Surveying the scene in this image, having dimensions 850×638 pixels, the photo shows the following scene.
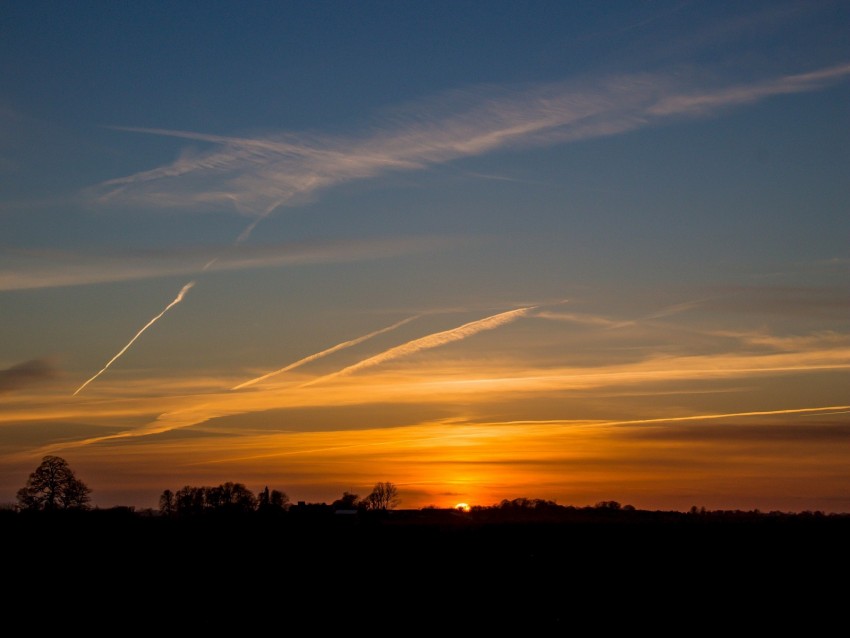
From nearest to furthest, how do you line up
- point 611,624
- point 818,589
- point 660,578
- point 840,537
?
point 611,624 → point 818,589 → point 660,578 → point 840,537

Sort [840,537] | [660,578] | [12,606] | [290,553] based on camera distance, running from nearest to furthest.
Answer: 1. [12,606]
2. [660,578]
3. [290,553]
4. [840,537]

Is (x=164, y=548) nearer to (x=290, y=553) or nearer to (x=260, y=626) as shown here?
(x=290, y=553)

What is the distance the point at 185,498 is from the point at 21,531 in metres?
89.3

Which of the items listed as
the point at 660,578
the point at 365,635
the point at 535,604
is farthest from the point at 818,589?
the point at 365,635

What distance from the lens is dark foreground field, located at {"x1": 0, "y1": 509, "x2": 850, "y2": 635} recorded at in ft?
84.0

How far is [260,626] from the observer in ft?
78.5

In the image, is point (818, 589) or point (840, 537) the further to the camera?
point (840, 537)

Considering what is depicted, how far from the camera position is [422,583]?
33688 mm

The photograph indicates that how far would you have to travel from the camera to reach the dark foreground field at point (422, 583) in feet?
84.0

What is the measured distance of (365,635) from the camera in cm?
2306

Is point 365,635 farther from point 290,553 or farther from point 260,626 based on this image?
point 290,553

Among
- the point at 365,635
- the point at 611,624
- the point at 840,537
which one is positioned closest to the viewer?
the point at 365,635

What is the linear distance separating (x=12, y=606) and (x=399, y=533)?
4369 centimetres

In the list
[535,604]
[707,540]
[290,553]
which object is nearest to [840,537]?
[707,540]
